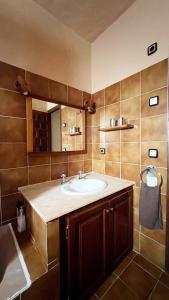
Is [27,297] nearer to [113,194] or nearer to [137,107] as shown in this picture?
[113,194]

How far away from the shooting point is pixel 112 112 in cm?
157

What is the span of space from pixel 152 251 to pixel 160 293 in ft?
0.95

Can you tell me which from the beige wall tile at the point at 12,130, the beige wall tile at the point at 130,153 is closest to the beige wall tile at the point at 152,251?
the beige wall tile at the point at 130,153

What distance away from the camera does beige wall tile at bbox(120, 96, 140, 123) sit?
1.33m

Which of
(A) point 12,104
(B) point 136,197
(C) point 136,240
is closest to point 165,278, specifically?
(C) point 136,240

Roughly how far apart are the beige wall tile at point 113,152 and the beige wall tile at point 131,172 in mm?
128

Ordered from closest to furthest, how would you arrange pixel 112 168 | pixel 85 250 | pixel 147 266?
pixel 85 250 → pixel 147 266 → pixel 112 168

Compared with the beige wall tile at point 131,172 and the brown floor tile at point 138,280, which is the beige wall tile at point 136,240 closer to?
the brown floor tile at point 138,280

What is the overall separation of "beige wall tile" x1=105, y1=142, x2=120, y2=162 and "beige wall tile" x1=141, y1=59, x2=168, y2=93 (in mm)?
633

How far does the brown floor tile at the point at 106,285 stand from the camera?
3.49 feet

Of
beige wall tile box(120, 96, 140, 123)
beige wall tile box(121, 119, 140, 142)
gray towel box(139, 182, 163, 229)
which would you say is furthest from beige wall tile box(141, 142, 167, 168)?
beige wall tile box(120, 96, 140, 123)

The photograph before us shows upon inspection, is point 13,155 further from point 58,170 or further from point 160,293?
point 160,293

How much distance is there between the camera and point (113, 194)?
1.17 m

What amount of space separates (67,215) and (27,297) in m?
0.44
